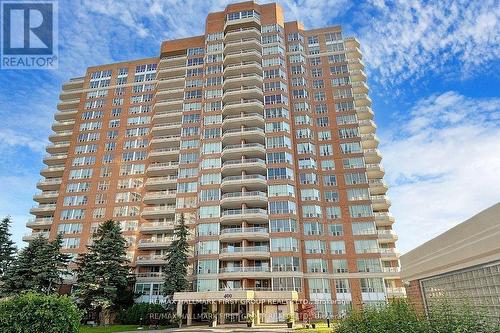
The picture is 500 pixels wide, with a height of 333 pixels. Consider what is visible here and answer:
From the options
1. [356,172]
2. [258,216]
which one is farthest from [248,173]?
[356,172]

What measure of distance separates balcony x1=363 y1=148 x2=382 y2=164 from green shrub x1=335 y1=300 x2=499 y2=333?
54.7m

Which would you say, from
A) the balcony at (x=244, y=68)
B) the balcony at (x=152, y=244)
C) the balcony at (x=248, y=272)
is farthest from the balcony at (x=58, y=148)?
the balcony at (x=248, y=272)

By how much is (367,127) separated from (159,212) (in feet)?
148

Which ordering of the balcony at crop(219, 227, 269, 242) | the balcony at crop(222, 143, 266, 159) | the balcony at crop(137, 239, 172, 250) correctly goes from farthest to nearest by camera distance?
1. the balcony at crop(137, 239, 172, 250)
2. the balcony at crop(222, 143, 266, 159)
3. the balcony at crop(219, 227, 269, 242)

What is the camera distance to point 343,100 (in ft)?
218

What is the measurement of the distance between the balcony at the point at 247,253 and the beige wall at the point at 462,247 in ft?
115

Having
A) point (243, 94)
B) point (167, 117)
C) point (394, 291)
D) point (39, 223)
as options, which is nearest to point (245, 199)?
point (243, 94)

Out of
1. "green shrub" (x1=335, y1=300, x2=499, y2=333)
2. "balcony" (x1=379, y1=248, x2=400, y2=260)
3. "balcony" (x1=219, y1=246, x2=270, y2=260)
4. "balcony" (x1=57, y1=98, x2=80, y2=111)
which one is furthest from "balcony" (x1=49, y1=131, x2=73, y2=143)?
"green shrub" (x1=335, y1=300, x2=499, y2=333)

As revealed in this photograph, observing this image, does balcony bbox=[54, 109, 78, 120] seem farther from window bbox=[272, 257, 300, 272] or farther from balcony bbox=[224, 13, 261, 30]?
window bbox=[272, 257, 300, 272]

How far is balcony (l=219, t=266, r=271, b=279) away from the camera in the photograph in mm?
50031

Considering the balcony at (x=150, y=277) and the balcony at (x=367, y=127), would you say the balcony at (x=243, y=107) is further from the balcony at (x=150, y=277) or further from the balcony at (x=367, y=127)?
the balcony at (x=150, y=277)

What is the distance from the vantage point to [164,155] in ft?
222

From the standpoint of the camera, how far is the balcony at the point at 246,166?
58.0 metres

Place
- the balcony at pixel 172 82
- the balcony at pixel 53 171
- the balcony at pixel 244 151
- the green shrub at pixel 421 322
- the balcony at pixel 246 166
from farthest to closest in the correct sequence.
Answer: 1. the balcony at pixel 172 82
2. the balcony at pixel 53 171
3. the balcony at pixel 244 151
4. the balcony at pixel 246 166
5. the green shrub at pixel 421 322
